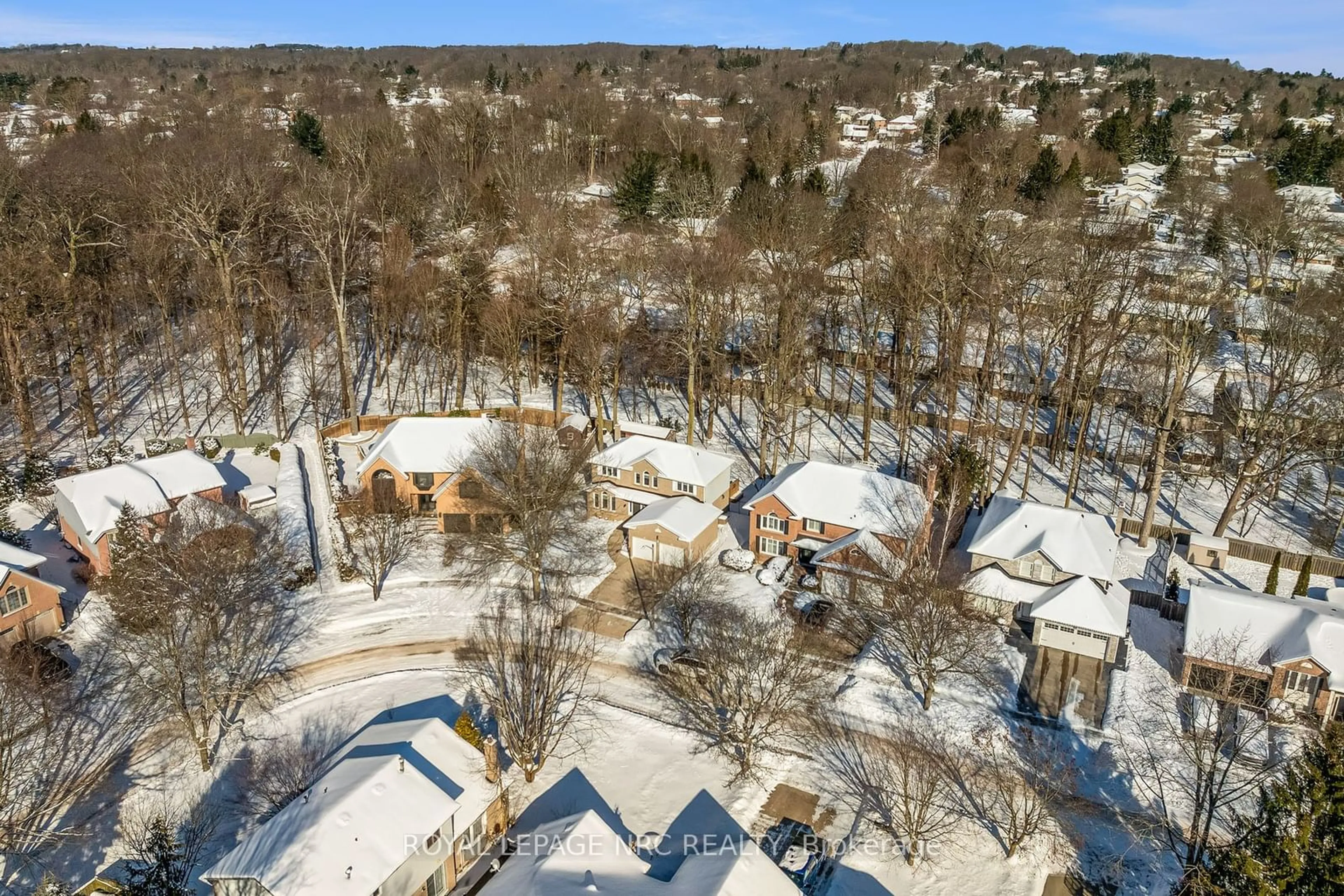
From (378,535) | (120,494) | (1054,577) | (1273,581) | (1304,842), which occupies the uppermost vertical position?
(1304,842)

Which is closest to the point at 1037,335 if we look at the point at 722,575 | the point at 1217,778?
the point at 722,575

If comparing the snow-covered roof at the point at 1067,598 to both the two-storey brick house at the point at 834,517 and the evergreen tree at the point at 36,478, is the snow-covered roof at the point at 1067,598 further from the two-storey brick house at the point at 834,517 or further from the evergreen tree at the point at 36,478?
the evergreen tree at the point at 36,478

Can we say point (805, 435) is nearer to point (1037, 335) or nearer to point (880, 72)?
point (1037, 335)

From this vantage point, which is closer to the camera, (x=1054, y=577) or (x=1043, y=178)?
(x=1054, y=577)

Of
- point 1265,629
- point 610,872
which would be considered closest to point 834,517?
point 1265,629

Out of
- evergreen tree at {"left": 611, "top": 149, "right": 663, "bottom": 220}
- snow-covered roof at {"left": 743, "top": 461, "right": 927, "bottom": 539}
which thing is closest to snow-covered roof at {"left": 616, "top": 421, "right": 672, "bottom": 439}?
snow-covered roof at {"left": 743, "top": 461, "right": 927, "bottom": 539}

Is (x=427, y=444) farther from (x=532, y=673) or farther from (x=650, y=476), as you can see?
(x=532, y=673)

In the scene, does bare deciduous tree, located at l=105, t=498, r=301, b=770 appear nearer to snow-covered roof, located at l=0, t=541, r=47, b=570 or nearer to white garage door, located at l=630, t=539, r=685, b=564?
snow-covered roof, located at l=0, t=541, r=47, b=570
